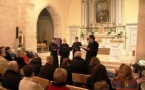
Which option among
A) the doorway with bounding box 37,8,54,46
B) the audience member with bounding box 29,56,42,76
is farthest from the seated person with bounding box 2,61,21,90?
the doorway with bounding box 37,8,54,46

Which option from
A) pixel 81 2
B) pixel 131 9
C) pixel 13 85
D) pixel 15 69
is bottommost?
pixel 13 85

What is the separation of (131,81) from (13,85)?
2017mm

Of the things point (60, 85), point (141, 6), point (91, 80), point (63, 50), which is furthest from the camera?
point (63, 50)

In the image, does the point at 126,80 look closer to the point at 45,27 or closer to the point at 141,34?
the point at 141,34

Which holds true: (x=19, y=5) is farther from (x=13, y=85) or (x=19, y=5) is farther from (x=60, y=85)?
(x=60, y=85)

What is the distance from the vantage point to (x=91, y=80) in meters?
3.06

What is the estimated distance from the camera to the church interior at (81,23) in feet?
36.5

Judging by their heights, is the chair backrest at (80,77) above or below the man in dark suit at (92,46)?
below

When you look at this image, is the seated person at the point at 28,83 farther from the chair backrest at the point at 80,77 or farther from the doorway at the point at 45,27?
the doorway at the point at 45,27

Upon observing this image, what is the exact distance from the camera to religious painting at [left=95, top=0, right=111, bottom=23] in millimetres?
13596

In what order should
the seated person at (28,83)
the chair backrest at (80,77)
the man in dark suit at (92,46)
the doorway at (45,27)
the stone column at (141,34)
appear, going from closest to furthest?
the seated person at (28,83), the chair backrest at (80,77), the man in dark suit at (92,46), the stone column at (141,34), the doorway at (45,27)

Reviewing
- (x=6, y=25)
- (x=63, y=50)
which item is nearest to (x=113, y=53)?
(x=63, y=50)

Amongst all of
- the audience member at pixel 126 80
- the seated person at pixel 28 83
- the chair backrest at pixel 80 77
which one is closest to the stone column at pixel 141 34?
the chair backrest at pixel 80 77

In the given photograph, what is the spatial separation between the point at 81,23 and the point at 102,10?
189cm
